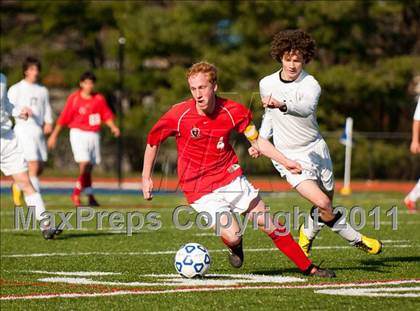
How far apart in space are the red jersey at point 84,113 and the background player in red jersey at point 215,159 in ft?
33.6

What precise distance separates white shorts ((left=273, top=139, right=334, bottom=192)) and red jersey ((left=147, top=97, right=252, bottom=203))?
0.81 meters

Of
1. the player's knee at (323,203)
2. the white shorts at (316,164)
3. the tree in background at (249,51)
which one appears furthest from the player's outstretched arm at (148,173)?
the tree in background at (249,51)

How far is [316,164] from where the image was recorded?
10.1 metres

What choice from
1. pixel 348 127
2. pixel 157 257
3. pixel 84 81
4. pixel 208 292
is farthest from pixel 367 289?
pixel 348 127

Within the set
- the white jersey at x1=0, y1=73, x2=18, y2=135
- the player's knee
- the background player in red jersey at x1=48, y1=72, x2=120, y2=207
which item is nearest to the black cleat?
the background player in red jersey at x1=48, y1=72, x2=120, y2=207

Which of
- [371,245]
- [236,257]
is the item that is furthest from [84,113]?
[236,257]

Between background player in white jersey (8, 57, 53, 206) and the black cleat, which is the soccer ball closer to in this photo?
background player in white jersey (8, 57, 53, 206)

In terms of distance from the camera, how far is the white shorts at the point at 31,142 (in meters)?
17.2

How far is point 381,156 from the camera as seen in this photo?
34.2 meters

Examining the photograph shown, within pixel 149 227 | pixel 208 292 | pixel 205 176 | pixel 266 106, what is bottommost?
pixel 149 227

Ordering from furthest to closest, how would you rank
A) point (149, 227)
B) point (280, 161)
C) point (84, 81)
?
point (84, 81)
point (149, 227)
point (280, 161)

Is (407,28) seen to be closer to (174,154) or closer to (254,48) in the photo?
(254,48)

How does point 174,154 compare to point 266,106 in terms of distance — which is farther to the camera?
point 174,154

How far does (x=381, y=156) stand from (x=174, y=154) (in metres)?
6.64
